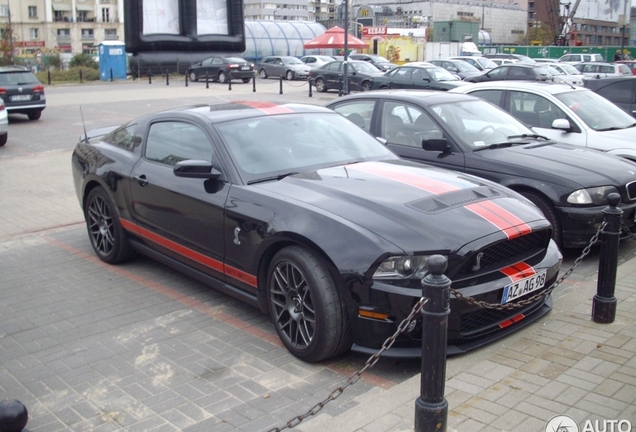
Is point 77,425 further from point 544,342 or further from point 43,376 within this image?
point 544,342

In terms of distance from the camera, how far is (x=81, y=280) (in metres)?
6.46

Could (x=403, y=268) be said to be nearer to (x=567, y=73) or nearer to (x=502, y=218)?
(x=502, y=218)

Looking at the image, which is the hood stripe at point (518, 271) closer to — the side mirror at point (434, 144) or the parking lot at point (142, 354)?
the parking lot at point (142, 354)

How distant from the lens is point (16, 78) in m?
19.8

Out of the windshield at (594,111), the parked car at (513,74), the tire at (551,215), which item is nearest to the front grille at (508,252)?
the tire at (551,215)

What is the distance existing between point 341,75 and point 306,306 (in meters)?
27.0

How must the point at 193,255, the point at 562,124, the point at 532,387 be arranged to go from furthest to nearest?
the point at 562,124 → the point at 193,255 → the point at 532,387

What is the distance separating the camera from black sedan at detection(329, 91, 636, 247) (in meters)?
6.40

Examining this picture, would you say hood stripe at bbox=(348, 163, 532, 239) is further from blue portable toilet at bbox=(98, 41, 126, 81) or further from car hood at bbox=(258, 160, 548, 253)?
blue portable toilet at bbox=(98, 41, 126, 81)

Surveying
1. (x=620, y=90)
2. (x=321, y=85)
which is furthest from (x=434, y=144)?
(x=321, y=85)

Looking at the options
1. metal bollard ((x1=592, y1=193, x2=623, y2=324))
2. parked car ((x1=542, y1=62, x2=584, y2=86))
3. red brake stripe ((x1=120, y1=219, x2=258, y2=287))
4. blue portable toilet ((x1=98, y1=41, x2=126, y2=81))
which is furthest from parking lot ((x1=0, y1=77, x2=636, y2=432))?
blue portable toilet ((x1=98, y1=41, x2=126, y2=81))

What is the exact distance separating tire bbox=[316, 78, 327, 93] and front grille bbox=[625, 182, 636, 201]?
1016 inches

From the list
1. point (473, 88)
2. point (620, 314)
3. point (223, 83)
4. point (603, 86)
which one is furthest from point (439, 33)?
point (620, 314)

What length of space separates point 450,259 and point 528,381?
816 mm
